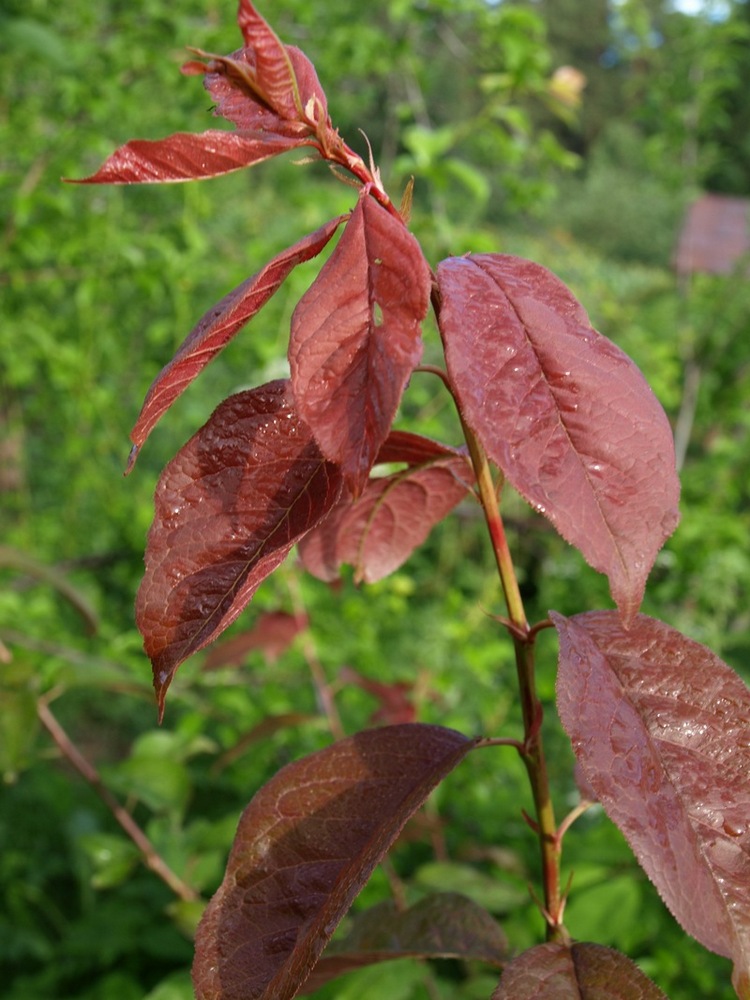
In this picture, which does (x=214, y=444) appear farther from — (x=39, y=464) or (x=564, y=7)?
(x=564, y=7)

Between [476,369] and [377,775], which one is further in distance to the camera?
[377,775]

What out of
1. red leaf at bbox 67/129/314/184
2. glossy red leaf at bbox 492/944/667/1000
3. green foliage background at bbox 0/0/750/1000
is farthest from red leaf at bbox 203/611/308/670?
red leaf at bbox 67/129/314/184

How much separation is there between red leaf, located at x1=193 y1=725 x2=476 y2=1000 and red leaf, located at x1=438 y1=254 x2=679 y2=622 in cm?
24

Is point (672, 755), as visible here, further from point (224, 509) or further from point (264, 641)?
point (264, 641)

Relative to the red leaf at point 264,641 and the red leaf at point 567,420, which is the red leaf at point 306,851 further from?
the red leaf at point 264,641

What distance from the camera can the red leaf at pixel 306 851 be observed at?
0.59m

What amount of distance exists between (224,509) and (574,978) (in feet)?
1.23

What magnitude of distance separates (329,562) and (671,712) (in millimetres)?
360

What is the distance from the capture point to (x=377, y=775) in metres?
0.69

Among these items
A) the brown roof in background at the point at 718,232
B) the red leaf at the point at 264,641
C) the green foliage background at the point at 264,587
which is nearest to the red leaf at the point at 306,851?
the green foliage background at the point at 264,587

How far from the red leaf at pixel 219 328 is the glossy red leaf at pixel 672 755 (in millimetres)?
284

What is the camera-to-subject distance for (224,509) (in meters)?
0.60

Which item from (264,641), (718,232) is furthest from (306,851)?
(718,232)

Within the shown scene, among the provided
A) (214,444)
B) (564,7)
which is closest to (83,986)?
(214,444)
